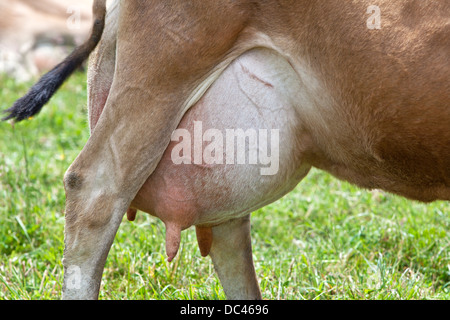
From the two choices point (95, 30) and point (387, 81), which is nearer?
point (387, 81)

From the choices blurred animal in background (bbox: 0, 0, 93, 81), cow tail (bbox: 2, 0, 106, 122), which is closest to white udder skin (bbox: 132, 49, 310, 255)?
cow tail (bbox: 2, 0, 106, 122)

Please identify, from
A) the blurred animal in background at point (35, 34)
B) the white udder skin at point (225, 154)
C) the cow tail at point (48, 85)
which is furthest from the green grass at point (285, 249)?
the blurred animal in background at point (35, 34)

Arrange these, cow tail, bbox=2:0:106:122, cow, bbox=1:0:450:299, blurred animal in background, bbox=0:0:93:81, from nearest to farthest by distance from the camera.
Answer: cow, bbox=1:0:450:299, cow tail, bbox=2:0:106:122, blurred animal in background, bbox=0:0:93:81

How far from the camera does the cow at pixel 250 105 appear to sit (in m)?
2.42

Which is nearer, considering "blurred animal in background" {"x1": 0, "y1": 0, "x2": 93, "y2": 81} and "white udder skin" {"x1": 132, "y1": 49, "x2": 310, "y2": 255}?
"white udder skin" {"x1": 132, "y1": 49, "x2": 310, "y2": 255}

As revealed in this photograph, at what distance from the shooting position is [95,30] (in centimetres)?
304

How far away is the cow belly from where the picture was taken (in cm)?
270

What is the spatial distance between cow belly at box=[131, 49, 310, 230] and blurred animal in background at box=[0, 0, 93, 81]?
612cm

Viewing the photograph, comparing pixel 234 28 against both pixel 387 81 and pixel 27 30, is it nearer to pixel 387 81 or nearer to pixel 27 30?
pixel 387 81

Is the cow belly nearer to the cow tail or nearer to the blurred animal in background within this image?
the cow tail

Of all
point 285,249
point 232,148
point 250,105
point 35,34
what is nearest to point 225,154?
point 232,148

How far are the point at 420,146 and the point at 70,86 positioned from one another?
6035mm

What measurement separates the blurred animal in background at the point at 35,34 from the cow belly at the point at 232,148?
612 centimetres

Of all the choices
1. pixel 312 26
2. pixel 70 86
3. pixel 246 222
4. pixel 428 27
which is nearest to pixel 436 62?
pixel 428 27
